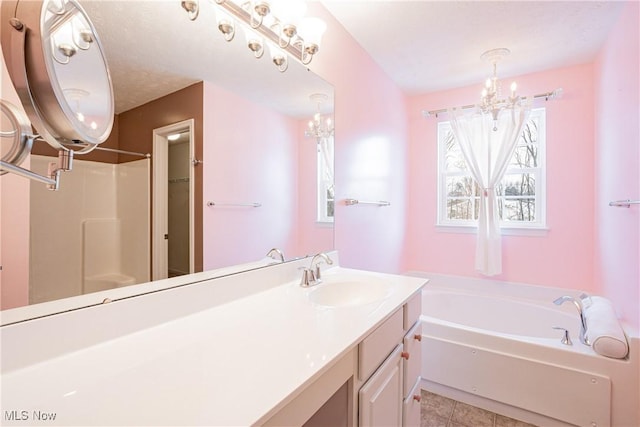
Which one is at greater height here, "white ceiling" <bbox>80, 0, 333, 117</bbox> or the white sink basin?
"white ceiling" <bbox>80, 0, 333, 117</bbox>

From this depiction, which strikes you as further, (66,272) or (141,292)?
(141,292)

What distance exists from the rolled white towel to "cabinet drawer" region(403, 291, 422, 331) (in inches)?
41.2

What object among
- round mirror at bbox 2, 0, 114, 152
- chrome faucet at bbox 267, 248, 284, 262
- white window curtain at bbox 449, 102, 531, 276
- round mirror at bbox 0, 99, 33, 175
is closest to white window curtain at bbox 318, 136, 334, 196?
chrome faucet at bbox 267, 248, 284, 262

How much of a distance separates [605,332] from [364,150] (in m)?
1.76

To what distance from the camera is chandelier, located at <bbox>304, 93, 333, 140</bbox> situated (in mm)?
1642

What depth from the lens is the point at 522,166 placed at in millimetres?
2656

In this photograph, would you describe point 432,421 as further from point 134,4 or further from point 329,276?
point 134,4

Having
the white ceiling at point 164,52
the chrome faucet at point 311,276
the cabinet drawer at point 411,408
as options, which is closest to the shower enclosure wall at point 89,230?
the white ceiling at point 164,52

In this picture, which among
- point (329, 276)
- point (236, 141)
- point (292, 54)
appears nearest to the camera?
point (236, 141)

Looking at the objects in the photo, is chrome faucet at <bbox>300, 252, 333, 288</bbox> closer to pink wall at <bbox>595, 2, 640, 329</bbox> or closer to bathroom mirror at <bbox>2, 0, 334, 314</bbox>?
bathroom mirror at <bbox>2, 0, 334, 314</bbox>

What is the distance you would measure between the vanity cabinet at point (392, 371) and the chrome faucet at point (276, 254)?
617 millimetres

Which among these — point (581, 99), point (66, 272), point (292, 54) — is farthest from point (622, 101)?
point (66, 272)

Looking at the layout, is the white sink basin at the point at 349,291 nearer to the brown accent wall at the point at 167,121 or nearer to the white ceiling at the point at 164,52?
the brown accent wall at the point at 167,121

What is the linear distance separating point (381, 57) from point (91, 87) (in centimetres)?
208
